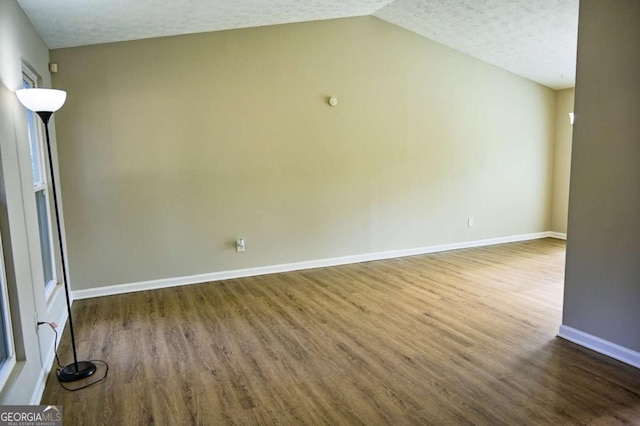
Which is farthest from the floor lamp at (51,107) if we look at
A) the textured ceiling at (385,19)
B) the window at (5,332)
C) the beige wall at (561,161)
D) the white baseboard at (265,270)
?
the beige wall at (561,161)

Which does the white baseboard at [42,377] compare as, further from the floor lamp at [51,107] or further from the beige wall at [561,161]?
the beige wall at [561,161]

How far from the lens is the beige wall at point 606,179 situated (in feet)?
8.62

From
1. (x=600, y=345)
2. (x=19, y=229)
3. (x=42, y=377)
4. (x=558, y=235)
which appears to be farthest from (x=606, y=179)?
(x=558, y=235)

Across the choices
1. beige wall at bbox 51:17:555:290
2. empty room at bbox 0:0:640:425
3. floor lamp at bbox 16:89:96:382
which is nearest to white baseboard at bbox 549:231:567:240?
empty room at bbox 0:0:640:425

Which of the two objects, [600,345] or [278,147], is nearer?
[600,345]

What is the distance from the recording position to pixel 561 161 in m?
6.52

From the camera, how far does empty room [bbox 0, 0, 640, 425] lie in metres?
2.44

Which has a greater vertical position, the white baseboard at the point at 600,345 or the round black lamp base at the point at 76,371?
the white baseboard at the point at 600,345

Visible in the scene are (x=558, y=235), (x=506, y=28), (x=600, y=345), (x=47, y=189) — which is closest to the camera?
(x=600, y=345)

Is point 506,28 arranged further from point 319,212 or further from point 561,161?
point 319,212

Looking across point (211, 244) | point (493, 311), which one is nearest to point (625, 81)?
point (493, 311)

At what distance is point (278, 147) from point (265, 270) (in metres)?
1.45

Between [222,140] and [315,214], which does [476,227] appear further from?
[222,140]

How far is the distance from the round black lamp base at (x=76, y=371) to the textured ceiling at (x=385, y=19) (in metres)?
2.46
